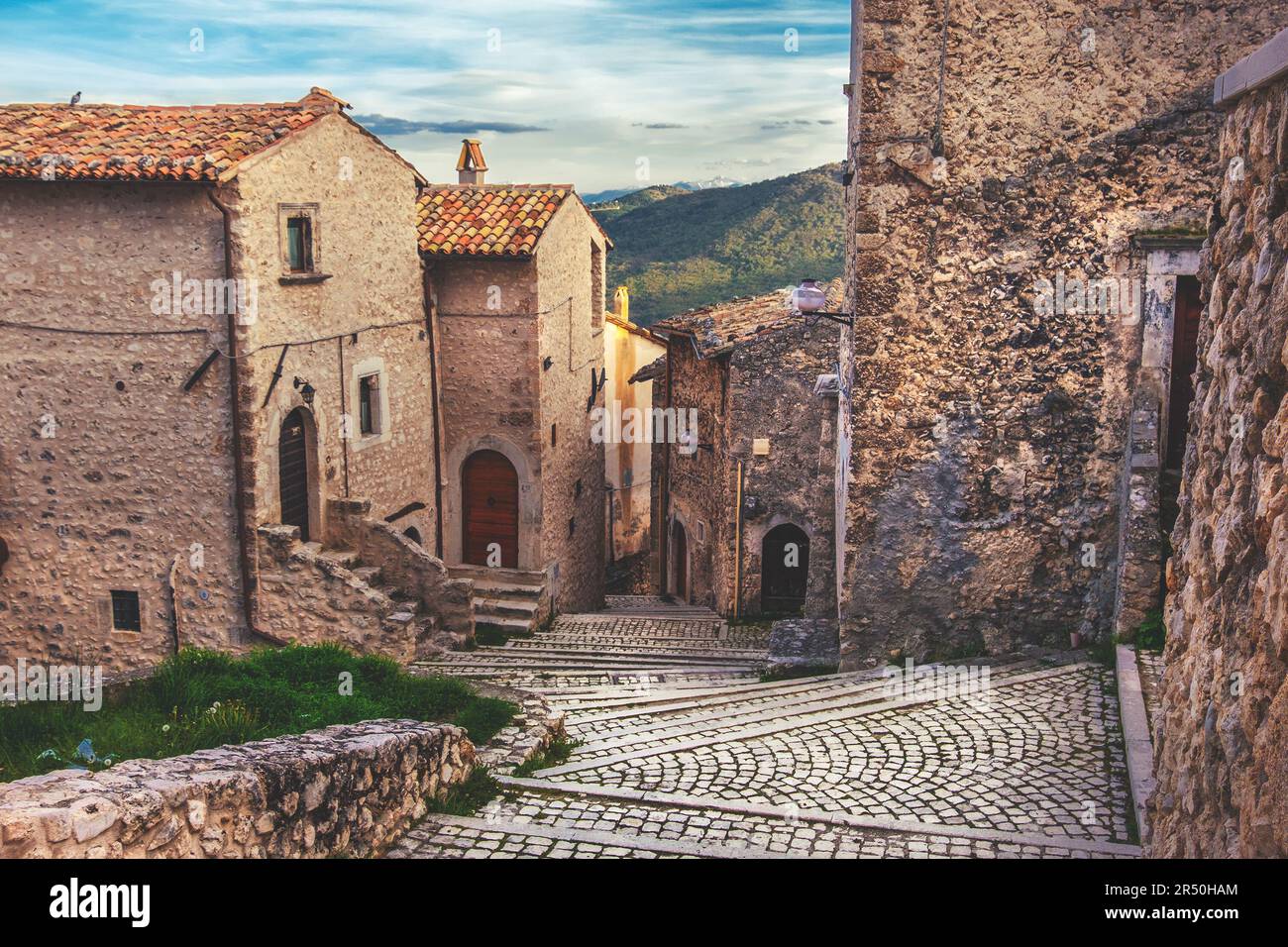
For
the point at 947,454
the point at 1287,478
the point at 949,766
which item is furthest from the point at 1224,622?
the point at 947,454

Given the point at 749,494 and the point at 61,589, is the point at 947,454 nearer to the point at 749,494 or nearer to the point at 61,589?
the point at 749,494

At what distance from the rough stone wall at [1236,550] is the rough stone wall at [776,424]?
40.6 ft

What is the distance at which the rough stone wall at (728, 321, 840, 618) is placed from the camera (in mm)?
17812

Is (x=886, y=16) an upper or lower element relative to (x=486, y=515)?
upper

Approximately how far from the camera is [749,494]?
18.4 meters

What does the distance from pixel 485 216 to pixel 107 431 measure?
7146mm

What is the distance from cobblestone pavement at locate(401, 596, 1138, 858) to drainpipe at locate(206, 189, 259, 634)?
516 centimetres

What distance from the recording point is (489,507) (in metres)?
18.6

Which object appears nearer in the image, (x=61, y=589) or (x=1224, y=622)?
(x=1224, y=622)

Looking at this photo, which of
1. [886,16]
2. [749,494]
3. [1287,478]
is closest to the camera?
[1287,478]

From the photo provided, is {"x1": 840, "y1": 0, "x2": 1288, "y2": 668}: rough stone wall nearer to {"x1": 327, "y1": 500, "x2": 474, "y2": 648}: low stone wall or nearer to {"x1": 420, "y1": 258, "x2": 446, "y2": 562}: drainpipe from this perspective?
{"x1": 327, "y1": 500, "x2": 474, "y2": 648}: low stone wall

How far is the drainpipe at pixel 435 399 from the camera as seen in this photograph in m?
17.5
